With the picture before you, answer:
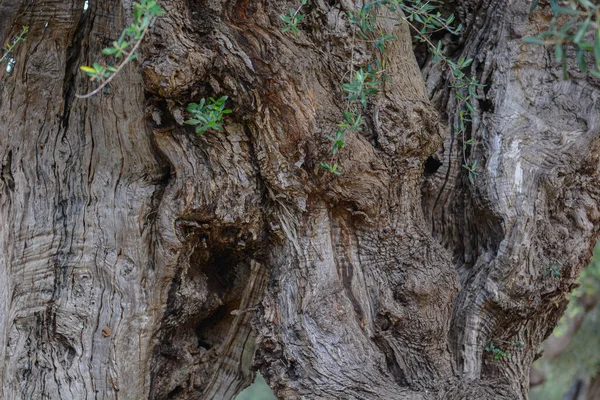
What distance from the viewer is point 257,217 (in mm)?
2529

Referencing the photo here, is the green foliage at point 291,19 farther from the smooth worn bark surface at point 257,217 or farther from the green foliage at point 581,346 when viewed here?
the green foliage at point 581,346

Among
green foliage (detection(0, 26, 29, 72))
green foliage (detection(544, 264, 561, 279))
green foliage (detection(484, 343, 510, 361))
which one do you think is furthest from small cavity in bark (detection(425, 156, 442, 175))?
green foliage (detection(0, 26, 29, 72))

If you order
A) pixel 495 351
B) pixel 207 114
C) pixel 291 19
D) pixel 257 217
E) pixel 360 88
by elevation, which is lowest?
pixel 495 351

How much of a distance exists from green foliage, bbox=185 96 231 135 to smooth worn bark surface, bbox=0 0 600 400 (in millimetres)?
81

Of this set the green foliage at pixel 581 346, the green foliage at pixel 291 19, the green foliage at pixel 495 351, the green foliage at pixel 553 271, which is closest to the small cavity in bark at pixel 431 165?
the green foliage at pixel 553 271

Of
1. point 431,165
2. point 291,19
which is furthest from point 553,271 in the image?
point 291,19

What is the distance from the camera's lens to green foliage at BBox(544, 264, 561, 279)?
275 cm

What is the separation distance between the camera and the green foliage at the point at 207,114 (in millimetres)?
2258

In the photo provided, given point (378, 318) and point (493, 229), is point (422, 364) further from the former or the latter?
point (493, 229)

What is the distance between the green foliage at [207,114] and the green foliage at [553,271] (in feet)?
4.95

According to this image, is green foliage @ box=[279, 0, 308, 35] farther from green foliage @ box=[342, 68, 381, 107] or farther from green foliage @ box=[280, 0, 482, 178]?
green foliage @ box=[342, 68, 381, 107]

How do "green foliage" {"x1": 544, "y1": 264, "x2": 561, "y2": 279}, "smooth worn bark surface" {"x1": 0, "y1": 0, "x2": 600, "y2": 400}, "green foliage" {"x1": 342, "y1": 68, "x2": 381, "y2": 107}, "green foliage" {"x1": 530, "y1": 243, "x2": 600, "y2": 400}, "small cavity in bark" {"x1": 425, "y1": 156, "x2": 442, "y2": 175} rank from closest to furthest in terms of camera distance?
"green foliage" {"x1": 342, "y1": 68, "x2": 381, "y2": 107}
"smooth worn bark surface" {"x1": 0, "y1": 0, "x2": 600, "y2": 400}
"green foliage" {"x1": 544, "y1": 264, "x2": 561, "y2": 279}
"small cavity in bark" {"x1": 425, "y1": 156, "x2": 442, "y2": 175}
"green foliage" {"x1": 530, "y1": 243, "x2": 600, "y2": 400}

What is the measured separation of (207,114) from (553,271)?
5.23 feet

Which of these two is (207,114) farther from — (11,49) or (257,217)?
(11,49)
